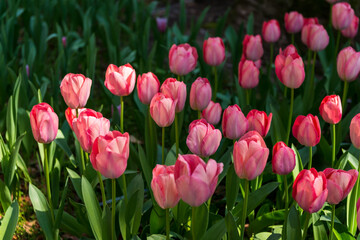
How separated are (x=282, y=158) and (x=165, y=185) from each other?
312 millimetres

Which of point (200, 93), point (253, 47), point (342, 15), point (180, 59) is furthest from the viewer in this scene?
point (342, 15)

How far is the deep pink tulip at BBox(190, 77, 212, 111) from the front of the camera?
157 centimetres

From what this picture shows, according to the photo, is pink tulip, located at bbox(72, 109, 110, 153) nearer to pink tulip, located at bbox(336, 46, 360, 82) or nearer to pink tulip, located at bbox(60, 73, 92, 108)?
pink tulip, located at bbox(60, 73, 92, 108)

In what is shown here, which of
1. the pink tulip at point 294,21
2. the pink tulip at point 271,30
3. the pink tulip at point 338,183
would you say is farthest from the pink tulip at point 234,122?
the pink tulip at point 294,21

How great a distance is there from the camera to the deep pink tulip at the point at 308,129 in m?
1.36

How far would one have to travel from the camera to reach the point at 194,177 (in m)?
1.04

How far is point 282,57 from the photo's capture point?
67.4 inches

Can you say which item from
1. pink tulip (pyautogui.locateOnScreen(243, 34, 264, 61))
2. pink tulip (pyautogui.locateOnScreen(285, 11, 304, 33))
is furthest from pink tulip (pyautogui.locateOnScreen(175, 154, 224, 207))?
pink tulip (pyautogui.locateOnScreen(285, 11, 304, 33))

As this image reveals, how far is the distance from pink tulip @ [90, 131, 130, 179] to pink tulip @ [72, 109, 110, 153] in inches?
3.7

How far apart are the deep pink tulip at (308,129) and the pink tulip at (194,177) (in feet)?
1.23

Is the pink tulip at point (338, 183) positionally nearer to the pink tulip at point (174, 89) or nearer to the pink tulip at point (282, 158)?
the pink tulip at point (282, 158)

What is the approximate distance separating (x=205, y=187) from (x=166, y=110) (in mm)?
371

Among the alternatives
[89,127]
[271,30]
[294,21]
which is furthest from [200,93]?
[294,21]

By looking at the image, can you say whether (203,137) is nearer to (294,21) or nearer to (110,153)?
(110,153)
